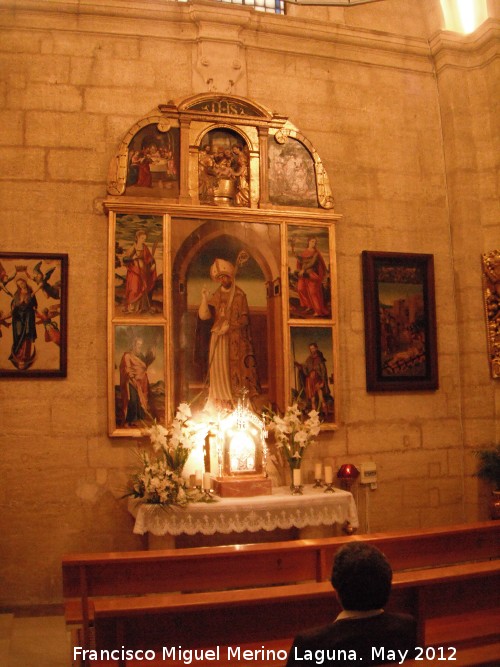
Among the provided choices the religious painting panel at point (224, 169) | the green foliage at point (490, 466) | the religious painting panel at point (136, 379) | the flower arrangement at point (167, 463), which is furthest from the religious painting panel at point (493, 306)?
the religious painting panel at point (136, 379)

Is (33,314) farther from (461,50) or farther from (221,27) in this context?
(461,50)

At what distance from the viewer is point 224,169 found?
25.0 feet

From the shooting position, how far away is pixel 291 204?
25.5 feet

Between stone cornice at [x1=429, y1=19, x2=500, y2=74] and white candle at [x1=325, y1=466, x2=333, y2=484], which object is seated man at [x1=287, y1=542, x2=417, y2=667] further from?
stone cornice at [x1=429, y1=19, x2=500, y2=74]

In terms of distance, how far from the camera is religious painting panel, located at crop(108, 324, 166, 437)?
6.92 metres

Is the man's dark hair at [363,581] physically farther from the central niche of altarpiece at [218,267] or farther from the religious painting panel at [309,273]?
the religious painting panel at [309,273]

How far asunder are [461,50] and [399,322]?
139 inches

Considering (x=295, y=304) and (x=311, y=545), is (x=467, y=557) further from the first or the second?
(x=295, y=304)

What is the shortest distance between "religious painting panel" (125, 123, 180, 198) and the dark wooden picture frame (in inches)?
95.2

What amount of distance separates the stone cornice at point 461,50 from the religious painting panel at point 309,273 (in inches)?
112

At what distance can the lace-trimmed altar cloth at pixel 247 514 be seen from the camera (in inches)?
245

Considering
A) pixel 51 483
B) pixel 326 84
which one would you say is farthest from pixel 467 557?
pixel 326 84

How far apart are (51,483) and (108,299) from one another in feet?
6.34

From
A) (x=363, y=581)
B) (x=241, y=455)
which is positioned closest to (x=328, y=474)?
(x=241, y=455)
